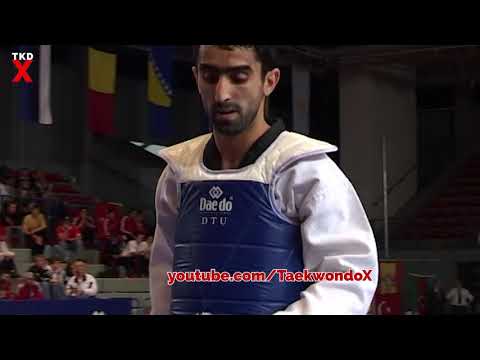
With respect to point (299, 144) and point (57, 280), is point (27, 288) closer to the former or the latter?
point (57, 280)

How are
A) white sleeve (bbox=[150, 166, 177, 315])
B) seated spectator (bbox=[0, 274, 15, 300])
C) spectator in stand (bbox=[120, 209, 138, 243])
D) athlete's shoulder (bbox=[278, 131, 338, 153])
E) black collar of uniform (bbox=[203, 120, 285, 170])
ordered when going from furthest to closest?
seated spectator (bbox=[0, 274, 15, 300]), spectator in stand (bbox=[120, 209, 138, 243]), white sleeve (bbox=[150, 166, 177, 315]), black collar of uniform (bbox=[203, 120, 285, 170]), athlete's shoulder (bbox=[278, 131, 338, 153])

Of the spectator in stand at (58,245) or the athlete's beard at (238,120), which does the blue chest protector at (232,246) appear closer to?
the athlete's beard at (238,120)

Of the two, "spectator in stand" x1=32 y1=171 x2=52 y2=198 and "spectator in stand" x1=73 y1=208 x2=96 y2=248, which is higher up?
"spectator in stand" x1=32 y1=171 x2=52 y2=198

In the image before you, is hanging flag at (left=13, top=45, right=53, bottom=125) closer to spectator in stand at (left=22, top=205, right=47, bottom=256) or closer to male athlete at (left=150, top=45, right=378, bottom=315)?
spectator in stand at (left=22, top=205, right=47, bottom=256)

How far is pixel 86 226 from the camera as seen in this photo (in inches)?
170

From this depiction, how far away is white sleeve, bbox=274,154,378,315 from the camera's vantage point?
3.45m

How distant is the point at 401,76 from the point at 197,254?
1497mm

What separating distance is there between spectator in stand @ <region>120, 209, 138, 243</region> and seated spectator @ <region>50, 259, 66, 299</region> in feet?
1.18

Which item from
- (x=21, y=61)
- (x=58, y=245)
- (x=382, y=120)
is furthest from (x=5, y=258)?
(x=382, y=120)

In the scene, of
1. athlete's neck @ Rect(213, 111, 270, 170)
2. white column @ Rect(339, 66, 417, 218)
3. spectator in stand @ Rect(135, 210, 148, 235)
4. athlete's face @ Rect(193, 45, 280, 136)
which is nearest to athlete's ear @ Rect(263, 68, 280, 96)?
athlete's face @ Rect(193, 45, 280, 136)

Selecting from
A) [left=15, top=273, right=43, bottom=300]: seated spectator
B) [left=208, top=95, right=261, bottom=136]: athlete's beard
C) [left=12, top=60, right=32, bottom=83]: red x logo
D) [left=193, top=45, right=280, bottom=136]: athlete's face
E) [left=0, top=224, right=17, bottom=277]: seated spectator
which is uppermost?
[left=12, top=60, right=32, bottom=83]: red x logo

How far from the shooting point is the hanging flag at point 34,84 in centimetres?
438

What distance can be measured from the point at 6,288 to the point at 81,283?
39 centimetres
